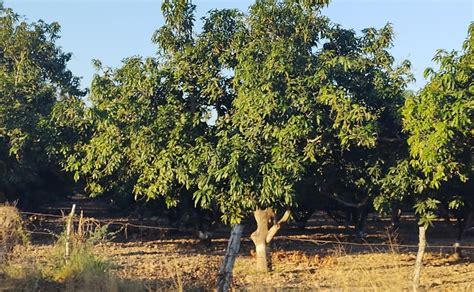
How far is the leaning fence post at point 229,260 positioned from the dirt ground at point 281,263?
1.76 feet

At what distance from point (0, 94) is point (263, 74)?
8.68 meters

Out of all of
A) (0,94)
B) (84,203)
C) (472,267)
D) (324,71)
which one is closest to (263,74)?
(324,71)

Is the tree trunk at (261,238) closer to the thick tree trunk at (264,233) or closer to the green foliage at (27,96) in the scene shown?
the thick tree trunk at (264,233)

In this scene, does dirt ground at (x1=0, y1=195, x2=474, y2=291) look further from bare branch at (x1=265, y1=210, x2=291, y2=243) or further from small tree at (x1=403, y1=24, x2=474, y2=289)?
small tree at (x1=403, y1=24, x2=474, y2=289)

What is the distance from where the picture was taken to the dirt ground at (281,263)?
33.6ft

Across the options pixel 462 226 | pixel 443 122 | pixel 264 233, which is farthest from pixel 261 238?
pixel 462 226

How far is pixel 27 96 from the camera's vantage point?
59.3 ft

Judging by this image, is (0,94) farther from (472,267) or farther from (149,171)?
(472,267)

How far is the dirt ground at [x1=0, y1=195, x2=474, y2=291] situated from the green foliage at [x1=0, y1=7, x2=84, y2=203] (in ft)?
5.61

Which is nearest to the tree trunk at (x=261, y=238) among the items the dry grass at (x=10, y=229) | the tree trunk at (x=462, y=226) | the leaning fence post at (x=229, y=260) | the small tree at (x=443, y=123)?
the small tree at (x=443, y=123)

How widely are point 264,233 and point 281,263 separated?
1.53 meters

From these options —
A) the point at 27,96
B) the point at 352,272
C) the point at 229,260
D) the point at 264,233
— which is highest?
the point at 27,96

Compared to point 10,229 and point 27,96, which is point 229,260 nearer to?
point 10,229

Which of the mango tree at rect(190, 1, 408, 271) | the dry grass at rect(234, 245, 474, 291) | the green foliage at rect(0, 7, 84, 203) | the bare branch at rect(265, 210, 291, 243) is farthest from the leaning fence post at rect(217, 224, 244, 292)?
the green foliage at rect(0, 7, 84, 203)
